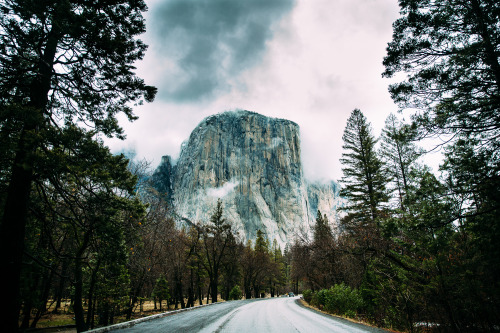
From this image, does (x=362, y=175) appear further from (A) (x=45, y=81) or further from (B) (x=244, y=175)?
(B) (x=244, y=175)

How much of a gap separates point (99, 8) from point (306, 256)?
2364 cm

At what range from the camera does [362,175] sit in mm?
20391

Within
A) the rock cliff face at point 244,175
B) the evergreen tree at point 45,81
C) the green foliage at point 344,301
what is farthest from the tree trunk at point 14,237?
the rock cliff face at point 244,175

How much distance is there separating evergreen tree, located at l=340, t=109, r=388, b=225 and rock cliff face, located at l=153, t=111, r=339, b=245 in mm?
86396

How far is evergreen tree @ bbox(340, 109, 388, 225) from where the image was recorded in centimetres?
1916

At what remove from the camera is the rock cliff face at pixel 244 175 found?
4400 inches

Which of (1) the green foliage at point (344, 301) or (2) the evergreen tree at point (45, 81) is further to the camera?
(1) the green foliage at point (344, 301)

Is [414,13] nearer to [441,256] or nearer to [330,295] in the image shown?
[441,256]

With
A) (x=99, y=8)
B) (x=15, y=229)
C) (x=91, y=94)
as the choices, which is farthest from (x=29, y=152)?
(x=99, y=8)

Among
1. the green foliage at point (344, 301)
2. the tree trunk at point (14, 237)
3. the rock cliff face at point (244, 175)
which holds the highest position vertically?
the rock cliff face at point (244, 175)

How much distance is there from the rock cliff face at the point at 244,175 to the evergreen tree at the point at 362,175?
86.4m

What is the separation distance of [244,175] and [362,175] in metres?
105

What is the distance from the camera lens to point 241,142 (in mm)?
136875

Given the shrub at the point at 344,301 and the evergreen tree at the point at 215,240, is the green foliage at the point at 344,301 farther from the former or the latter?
the evergreen tree at the point at 215,240
